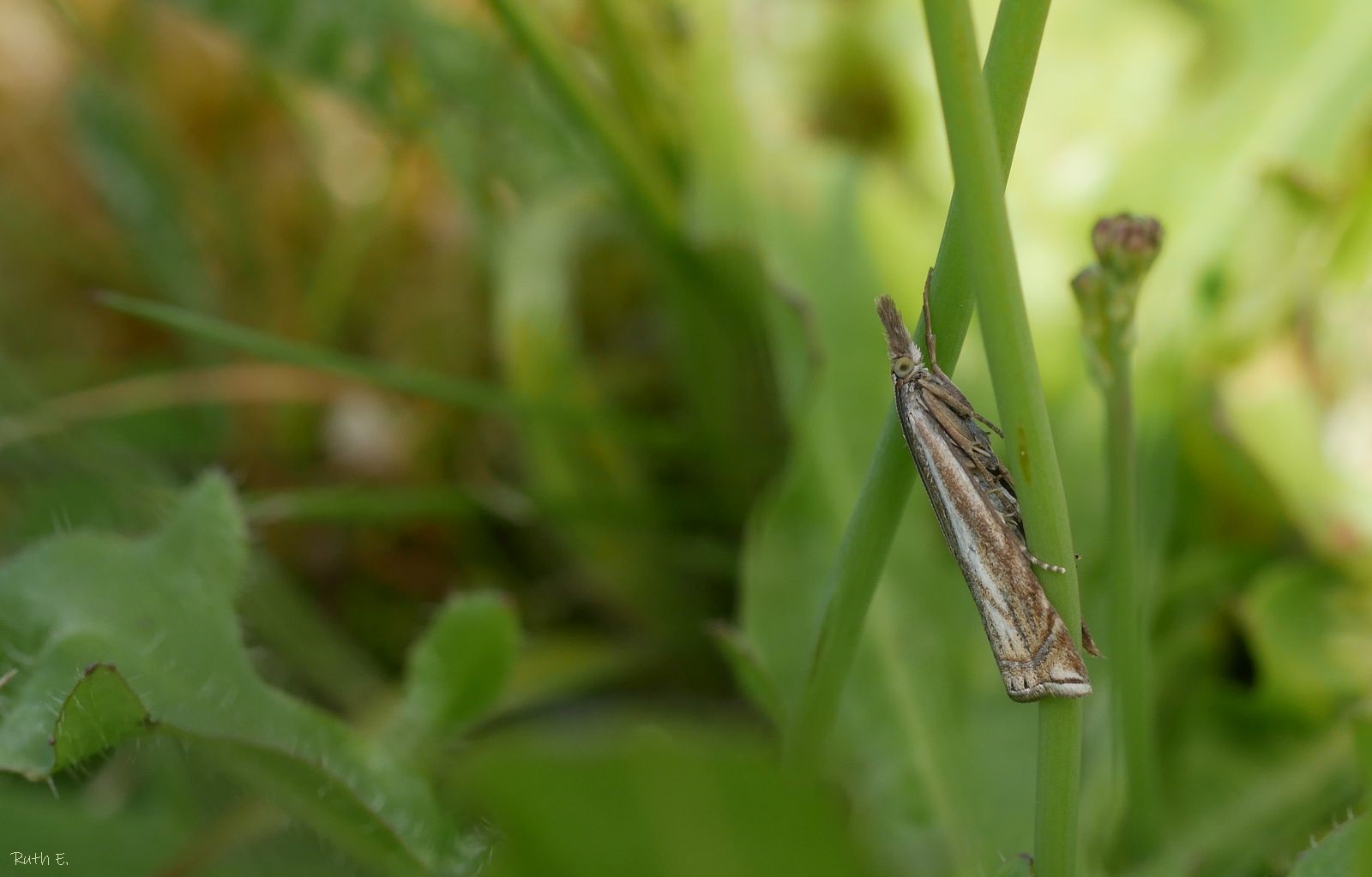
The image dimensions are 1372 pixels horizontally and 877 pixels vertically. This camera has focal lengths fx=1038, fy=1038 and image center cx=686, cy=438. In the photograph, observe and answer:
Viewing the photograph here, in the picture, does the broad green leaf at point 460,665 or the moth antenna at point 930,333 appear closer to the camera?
the moth antenna at point 930,333

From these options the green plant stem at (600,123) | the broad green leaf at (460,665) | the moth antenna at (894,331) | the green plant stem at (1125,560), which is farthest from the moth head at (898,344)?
the green plant stem at (600,123)

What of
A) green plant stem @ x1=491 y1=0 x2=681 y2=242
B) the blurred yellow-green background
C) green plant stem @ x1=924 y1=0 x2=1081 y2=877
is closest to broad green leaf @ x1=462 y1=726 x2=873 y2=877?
green plant stem @ x1=924 y1=0 x2=1081 y2=877

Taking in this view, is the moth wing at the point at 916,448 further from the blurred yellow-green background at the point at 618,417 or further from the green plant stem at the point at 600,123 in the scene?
the green plant stem at the point at 600,123

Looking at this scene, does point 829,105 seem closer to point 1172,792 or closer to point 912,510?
point 912,510

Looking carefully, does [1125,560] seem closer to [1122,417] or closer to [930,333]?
[1122,417]

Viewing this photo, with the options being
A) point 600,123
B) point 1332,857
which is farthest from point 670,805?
point 600,123

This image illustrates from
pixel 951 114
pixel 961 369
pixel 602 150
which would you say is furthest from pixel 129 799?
pixel 951 114
